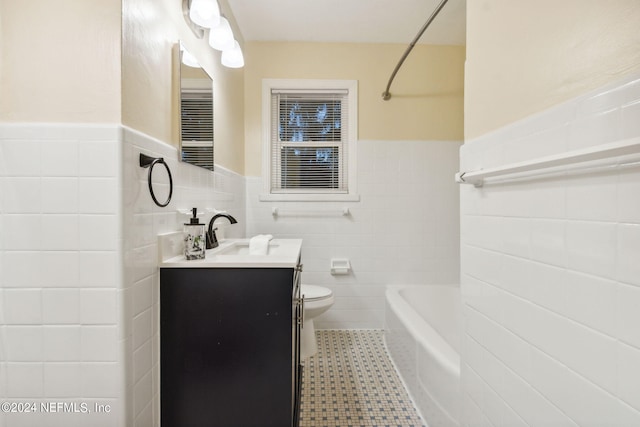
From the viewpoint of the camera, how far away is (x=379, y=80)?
276cm

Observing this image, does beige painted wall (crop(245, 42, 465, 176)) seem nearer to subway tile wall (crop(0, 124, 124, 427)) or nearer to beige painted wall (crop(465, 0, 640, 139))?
beige painted wall (crop(465, 0, 640, 139))

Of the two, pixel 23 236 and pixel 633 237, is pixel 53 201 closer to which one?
pixel 23 236

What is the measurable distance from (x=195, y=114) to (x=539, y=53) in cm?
143

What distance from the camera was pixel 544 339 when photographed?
820mm

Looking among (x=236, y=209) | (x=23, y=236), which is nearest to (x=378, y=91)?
(x=236, y=209)

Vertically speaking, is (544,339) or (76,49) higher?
(76,49)

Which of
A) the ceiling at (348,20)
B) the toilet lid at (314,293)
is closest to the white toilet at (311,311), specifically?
the toilet lid at (314,293)

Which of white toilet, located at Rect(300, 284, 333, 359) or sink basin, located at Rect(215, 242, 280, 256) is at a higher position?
sink basin, located at Rect(215, 242, 280, 256)

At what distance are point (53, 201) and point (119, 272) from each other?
0.30 m

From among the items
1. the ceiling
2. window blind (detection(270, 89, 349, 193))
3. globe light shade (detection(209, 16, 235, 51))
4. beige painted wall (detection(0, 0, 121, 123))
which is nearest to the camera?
beige painted wall (detection(0, 0, 121, 123))

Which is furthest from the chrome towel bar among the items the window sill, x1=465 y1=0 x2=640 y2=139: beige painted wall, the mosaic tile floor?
the window sill

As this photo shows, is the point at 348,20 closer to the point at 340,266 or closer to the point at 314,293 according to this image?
the point at 340,266

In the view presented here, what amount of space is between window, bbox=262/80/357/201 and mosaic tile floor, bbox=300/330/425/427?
52.2 inches

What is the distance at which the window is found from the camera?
2.80 m
